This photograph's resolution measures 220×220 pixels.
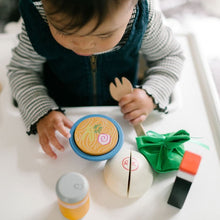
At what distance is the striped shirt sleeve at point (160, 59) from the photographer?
0.58 metres

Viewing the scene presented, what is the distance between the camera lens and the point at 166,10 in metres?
1.12

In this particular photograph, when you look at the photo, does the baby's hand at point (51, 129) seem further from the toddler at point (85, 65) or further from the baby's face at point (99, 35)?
the baby's face at point (99, 35)

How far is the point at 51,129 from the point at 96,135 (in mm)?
98

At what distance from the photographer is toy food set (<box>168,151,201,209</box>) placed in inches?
14.9

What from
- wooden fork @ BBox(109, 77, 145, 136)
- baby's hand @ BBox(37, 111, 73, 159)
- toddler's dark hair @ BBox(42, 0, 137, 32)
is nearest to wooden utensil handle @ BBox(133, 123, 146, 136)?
wooden fork @ BBox(109, 77, 145, 136)

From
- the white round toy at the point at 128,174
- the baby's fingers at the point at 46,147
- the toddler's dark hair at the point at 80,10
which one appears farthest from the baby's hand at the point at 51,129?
the toddler's dark hair at the point at 80,10

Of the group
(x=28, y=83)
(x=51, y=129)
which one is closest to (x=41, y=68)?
(x=28, y=83)

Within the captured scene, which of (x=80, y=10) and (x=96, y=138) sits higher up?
(x=80, y=10)

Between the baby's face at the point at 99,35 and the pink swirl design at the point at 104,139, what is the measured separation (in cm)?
14

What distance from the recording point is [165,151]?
474 mm

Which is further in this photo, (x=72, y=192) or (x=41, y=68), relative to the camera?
(x=41, y=68)

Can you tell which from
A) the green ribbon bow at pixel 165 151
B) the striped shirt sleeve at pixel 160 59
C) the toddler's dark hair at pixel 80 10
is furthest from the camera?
the striped shirt sleeve at pixel 160 59

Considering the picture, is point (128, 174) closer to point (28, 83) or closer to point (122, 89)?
point (122, 89)

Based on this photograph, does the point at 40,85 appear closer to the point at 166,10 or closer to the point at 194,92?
the point at 194,92
